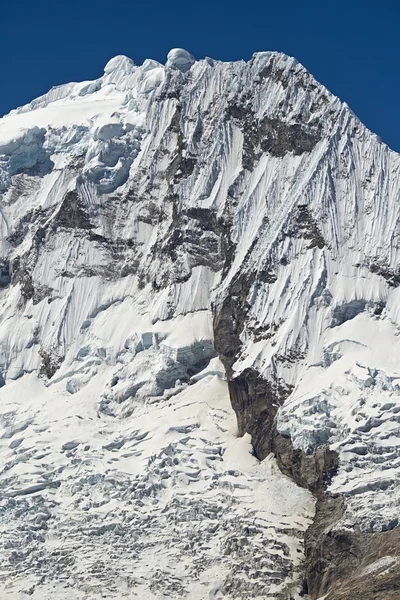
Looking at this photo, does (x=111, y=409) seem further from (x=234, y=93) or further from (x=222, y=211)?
(x=234, y=93)

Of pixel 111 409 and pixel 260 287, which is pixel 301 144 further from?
pixel 111 409

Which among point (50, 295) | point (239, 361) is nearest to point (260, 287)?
point (239, 361)

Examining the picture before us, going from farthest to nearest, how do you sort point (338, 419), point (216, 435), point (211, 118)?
point (211, 118), point (216, 435), point (338, 419)

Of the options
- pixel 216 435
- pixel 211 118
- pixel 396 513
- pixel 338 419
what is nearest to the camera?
pixel 396 513

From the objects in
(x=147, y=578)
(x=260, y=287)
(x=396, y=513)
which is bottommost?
(x=147, y=578)

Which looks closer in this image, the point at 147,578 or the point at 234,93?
the point at 147,578

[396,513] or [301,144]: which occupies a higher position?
[301,144]
